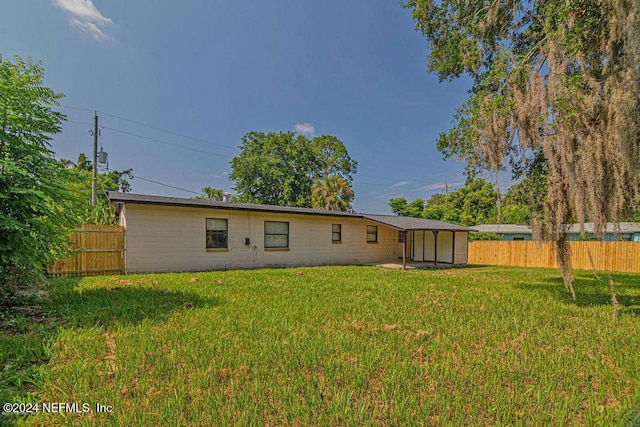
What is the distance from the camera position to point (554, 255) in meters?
13.4

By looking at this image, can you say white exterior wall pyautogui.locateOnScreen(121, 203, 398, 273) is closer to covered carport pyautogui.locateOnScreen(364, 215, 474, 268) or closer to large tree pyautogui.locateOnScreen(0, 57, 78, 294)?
covered carport pyautogui.locateOnScreen(364, 215, 474, 268)

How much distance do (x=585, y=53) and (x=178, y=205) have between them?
11.1m

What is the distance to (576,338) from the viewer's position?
3986mm

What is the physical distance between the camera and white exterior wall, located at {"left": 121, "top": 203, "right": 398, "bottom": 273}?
32.9ft

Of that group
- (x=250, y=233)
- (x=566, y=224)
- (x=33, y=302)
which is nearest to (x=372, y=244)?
(x=250, y=233)

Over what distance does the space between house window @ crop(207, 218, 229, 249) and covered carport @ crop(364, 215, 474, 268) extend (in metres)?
6.83

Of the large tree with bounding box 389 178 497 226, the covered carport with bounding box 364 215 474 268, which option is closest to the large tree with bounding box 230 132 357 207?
the large tree with bounding box 389 178 497 226

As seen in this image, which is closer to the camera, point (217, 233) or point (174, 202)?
point (174, 202)

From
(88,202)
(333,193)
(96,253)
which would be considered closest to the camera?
(88,202)

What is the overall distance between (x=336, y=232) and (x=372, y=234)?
2427 mm

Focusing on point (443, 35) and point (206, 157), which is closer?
point (443, 35)

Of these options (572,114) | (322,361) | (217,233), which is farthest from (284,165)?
(322,361)

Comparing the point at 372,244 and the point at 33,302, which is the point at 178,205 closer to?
the point at 33,302

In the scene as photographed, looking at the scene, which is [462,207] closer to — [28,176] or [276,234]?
[276,234]
